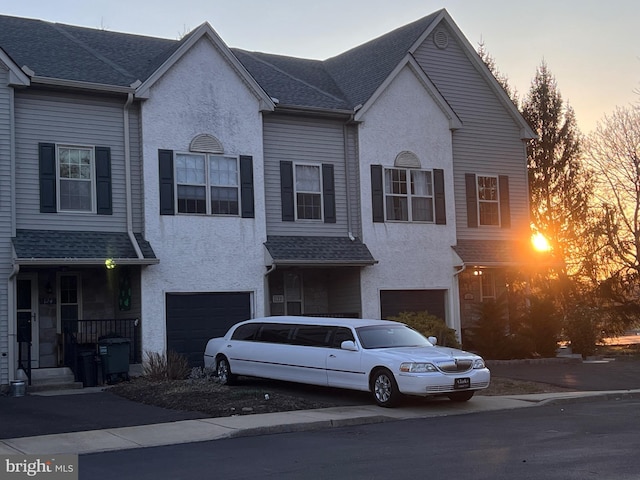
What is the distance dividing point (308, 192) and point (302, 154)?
105 cm

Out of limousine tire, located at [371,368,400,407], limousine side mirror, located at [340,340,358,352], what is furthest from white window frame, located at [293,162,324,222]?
limousine tire, located at [371,368,400,407]

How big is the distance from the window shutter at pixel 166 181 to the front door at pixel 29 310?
138 inches

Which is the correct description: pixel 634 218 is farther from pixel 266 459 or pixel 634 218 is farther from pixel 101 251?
pixel 266 459

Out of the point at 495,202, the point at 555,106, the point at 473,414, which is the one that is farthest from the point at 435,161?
the point at 555,106

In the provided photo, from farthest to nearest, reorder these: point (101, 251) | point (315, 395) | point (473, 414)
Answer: point (101, 251)
point (315, 395)
point (473, 414)

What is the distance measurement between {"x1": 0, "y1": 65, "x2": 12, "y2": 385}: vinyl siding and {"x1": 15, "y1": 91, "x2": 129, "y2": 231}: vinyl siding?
33cm

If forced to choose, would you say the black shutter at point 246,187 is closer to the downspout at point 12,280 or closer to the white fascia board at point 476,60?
the downspout at point 12,280

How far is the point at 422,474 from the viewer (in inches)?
354

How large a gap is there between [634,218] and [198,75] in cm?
2045

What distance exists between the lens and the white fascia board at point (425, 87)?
945 inches

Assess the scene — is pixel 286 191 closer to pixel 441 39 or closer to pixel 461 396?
pixel 441 39

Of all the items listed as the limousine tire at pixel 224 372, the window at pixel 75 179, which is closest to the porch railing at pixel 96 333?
the limousine tire at pixel 224 372

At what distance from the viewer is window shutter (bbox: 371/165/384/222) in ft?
78.6

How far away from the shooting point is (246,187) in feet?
72.1
